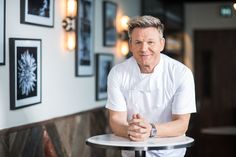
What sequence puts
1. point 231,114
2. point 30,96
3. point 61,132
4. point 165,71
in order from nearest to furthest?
point 165,71 → point 30,96 → point 61,132 → point 231,114

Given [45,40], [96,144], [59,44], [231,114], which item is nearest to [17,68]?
[45,40]

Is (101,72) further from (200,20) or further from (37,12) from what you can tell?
(200,20)

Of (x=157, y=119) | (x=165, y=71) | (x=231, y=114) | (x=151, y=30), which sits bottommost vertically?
(x=231, y=114)

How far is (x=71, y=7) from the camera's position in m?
4.80

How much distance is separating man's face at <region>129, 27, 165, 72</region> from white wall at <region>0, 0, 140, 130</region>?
1257 millimetres

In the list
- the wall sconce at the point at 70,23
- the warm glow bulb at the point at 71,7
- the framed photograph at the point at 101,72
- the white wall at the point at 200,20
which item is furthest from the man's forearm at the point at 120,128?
the white wall at the point at 200,20

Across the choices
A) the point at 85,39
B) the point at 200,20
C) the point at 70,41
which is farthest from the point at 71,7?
the point at 200,20

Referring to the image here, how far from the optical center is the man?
8.29ft

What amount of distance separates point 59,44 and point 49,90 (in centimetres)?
49

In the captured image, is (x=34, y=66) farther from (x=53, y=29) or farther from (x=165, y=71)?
(x=165, y=71)

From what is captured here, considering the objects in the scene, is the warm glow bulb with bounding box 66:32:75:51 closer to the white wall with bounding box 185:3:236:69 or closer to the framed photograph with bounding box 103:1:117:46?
the framed photograph with bounding box 103:1:117:46

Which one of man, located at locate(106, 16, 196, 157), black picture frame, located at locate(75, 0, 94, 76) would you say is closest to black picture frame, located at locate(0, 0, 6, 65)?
man, located at locate(106, 16, 196, 157)

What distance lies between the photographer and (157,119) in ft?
8.64

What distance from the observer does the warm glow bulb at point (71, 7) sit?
15.6 ft
